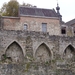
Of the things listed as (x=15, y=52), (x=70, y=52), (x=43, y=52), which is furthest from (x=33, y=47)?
(x=70, y=52)

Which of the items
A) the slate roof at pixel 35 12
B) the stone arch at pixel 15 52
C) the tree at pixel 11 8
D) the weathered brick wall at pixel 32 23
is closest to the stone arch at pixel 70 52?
the stone arch at pixel 15 52

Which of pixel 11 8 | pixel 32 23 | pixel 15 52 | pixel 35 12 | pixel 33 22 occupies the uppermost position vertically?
pixel 11 8

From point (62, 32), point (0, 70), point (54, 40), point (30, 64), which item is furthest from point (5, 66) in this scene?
point (62, 32)

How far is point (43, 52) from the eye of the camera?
2569 centimetres

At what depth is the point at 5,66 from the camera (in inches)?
522

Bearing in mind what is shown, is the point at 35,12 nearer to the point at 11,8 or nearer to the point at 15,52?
the point at 11,8

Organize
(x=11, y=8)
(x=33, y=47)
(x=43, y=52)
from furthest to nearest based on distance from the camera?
(x=11, y=8) < (x=43, y=52) < (x=33, y=47)

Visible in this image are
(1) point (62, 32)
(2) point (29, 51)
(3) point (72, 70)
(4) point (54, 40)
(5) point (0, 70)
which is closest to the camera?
(5) point (0, 70)

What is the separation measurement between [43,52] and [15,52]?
3.29 metres

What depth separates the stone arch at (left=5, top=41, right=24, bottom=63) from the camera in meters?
24.2

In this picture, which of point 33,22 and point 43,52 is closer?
point 43,52

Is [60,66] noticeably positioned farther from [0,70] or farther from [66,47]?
[66,47]

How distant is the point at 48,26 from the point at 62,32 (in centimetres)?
438

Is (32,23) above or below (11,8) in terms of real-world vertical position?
below
